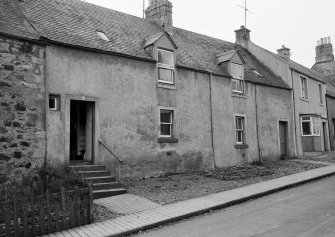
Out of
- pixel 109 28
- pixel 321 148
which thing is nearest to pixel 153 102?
pixel 109 28

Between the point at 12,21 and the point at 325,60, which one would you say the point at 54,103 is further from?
the point at 325,60

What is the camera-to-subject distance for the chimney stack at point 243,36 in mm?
27188

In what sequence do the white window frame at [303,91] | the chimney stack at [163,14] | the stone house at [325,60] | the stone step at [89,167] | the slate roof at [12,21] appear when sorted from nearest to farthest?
the slate roof at [12,21] < the stone step at [89,167] < the chimney stack at [163,14] < the white window frame at [303,91] < the stone house at [325,60]

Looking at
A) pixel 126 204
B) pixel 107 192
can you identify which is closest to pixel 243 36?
pixel 107 192

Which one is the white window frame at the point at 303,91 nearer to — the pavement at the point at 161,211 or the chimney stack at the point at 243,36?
the chimney stack at the point at 243,36

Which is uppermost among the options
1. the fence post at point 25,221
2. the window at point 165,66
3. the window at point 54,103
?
the window at point 165,66

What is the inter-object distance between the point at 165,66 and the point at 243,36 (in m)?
13.2

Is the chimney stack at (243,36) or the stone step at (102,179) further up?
the chimney stack at (243,36)

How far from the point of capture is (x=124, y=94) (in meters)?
14.5

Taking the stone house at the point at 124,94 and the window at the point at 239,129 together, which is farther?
the window at the point at 239,129

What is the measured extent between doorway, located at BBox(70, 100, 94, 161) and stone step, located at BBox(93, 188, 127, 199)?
229 cm

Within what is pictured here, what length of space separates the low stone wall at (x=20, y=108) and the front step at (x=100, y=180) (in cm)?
154

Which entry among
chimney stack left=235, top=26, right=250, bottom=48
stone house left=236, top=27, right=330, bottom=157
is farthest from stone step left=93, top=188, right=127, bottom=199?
chimney stack left=235, top=26, right=250, bottom=48

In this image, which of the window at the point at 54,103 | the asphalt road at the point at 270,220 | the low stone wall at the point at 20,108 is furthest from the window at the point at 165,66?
the asphalt road at the point at 270,220
